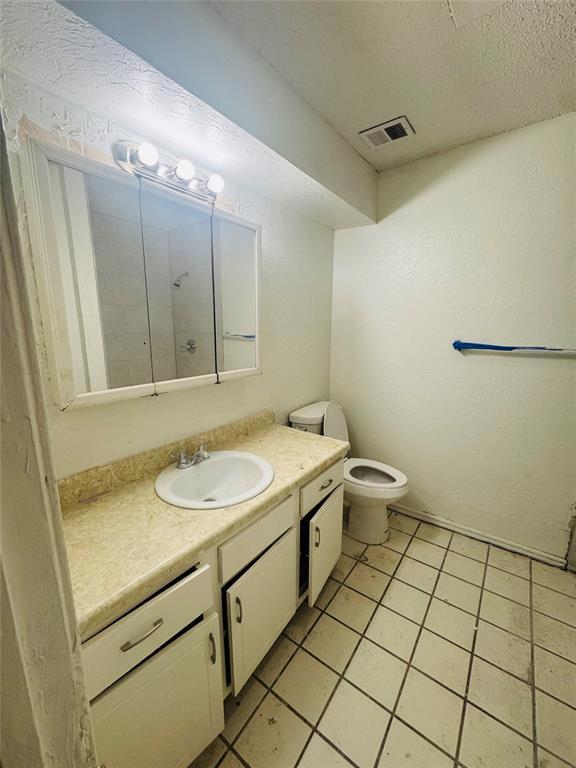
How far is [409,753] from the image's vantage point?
983mm

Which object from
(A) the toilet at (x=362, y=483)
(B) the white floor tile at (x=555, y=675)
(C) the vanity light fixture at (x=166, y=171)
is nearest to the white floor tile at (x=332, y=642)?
(A) the toilet at (x=362, y=483)

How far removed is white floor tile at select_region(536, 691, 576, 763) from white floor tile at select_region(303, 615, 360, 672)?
25.0 inches

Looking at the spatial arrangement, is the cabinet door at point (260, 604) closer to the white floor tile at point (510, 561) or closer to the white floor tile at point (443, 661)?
the white floor tile at point (443, 661)

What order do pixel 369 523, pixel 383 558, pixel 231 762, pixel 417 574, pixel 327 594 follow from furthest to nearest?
pixel 369 523, pixel 383 558, pixel 417 574, pixel 327 594, pixel 231 762

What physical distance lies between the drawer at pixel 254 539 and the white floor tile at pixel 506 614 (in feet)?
3.60

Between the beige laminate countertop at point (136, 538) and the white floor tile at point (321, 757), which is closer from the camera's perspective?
the beige laminate countertop at point (136, 538)

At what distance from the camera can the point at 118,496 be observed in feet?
3.49

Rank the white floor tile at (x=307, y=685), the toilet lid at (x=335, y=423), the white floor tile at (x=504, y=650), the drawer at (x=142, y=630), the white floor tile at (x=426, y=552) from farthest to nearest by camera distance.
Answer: the toilet lid at (x=335, y=423)
the white floor tile at (x=426, y=552)
the white floor tile at (x=504, y=650)
the white floor tile at (x=307, y=685)
the drawer at (x=142, y=630)

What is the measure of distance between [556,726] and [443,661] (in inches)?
13.7

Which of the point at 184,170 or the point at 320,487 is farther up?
the point at 184,170

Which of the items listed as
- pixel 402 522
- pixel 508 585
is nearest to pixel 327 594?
pixel 402 522

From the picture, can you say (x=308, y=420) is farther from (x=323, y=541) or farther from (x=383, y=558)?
(x=383, y=558)

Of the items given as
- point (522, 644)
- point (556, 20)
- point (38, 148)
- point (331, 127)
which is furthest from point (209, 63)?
point (522, 644)

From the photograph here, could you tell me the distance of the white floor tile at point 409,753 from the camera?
958 mm
